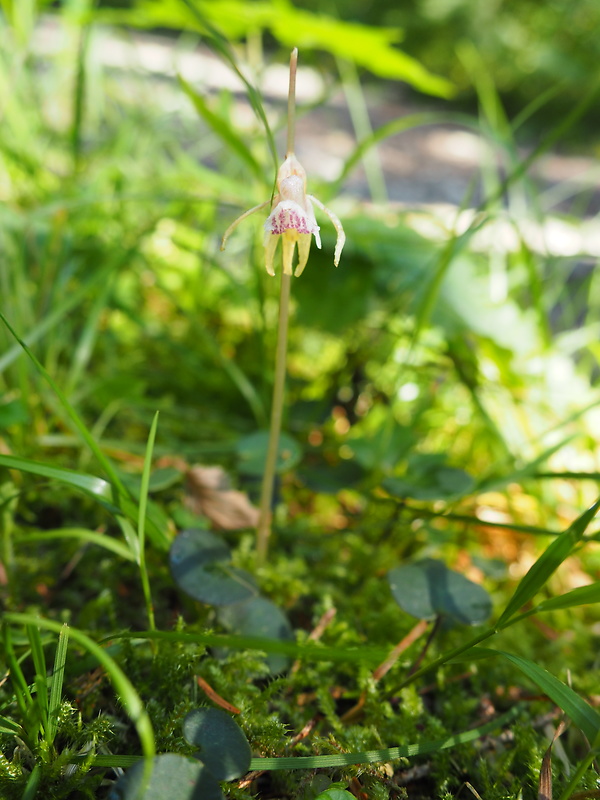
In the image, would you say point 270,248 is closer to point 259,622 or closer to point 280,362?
point 280,362

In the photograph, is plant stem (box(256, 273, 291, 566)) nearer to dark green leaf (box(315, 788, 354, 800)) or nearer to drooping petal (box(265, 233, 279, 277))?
drooping petal (box(265, 233, 279, 277))

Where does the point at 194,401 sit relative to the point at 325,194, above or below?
below

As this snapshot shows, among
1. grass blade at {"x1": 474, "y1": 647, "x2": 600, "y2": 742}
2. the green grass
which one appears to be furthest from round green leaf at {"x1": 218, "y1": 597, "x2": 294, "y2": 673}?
grass blade at {"x1": 474, "y1": 647, "x2": 600, "y2": 742}

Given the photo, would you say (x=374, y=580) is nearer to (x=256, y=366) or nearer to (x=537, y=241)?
(x=256, y=366)

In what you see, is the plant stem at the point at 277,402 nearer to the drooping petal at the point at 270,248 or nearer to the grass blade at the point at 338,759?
the drooping petal at the point at 270,248

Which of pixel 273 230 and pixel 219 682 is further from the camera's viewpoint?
pixel 219 682

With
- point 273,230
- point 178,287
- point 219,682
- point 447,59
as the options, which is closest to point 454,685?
point 219,682

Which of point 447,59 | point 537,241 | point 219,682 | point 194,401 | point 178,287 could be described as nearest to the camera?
point 219,682
